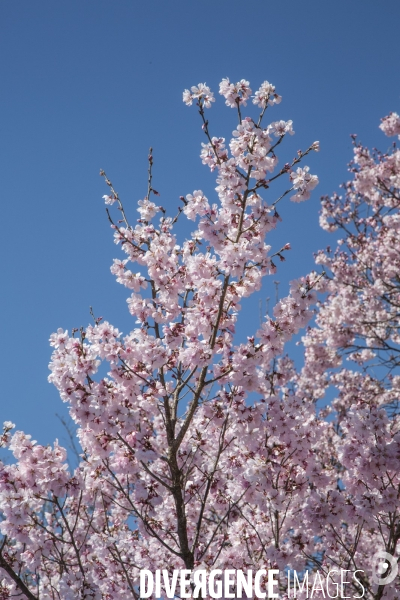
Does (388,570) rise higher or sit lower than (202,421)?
lower

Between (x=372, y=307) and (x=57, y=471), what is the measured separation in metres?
9.39

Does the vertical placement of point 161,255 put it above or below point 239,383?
above

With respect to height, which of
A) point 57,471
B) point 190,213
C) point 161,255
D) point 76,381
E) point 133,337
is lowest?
point 57,471

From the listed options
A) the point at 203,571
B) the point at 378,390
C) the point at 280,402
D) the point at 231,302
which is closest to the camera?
the point at 203,571

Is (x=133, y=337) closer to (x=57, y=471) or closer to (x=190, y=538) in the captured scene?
(x=57, y=471)

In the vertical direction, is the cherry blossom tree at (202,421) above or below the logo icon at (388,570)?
above

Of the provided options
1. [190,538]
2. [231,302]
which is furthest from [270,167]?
[190,538]

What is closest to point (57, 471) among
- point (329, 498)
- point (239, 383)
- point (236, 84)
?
point (239, 383)

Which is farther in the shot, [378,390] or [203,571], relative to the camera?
[378,390]

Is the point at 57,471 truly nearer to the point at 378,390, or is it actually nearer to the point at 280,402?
the point at 280,402

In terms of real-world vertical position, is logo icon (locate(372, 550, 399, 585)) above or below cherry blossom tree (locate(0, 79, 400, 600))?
below

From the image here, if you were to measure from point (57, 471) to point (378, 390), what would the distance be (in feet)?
30.2

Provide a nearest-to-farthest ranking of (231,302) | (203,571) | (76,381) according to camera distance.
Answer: (76,381) < (203,571) < (231,302)

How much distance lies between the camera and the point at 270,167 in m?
5.63
